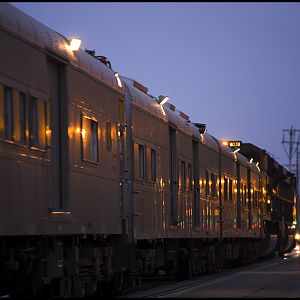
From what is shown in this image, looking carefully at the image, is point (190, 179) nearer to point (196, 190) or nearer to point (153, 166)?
point (196, 190)

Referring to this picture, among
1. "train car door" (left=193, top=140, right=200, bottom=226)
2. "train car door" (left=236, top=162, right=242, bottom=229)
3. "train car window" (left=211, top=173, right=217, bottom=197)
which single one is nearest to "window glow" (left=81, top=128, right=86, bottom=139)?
"train car door" (left=193, top=140, right=200, bottom=226)

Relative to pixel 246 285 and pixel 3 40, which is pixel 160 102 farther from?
pixel 3 40

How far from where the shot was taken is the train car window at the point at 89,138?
42.0 ft

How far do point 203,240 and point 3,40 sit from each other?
16.0 meters

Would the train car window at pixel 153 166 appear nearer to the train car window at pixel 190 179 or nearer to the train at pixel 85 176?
the train at pixel 85 176

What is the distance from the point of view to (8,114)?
9.85 m

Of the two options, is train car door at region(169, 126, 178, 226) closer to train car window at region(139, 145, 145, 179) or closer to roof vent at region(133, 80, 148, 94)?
roof vent at region(133, 80, 148, 94)

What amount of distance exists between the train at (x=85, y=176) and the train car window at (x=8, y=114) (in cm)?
1

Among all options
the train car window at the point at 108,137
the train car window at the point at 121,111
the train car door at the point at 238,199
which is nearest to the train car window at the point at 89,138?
the train car window at the point at 108,137

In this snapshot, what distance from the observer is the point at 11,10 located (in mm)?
10320

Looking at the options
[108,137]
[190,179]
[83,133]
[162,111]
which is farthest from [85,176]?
[190,179]

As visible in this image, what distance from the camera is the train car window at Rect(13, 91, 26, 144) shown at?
10.0 m

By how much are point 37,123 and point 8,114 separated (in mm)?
953

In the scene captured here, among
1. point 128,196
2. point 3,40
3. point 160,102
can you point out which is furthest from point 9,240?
point 160,102
